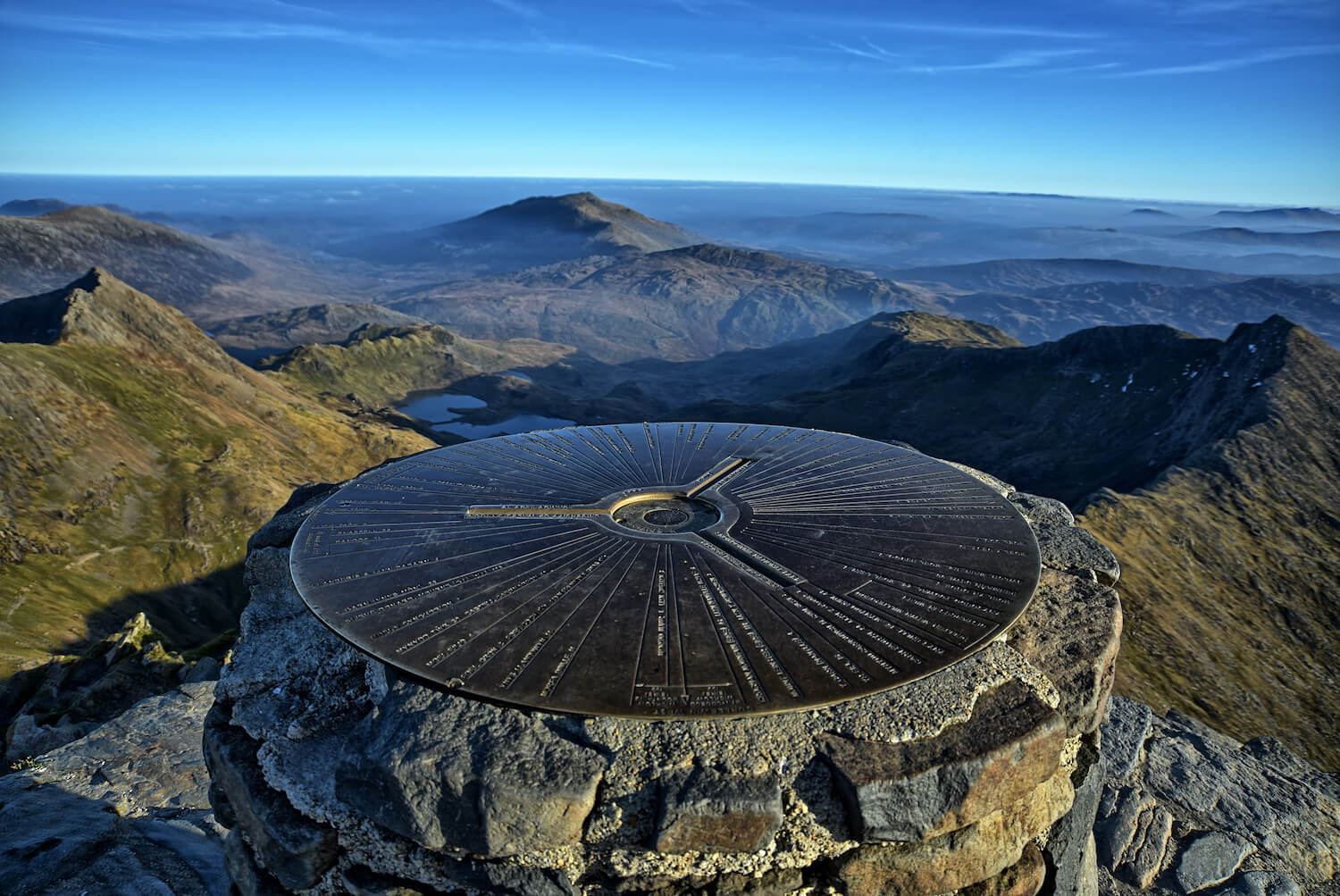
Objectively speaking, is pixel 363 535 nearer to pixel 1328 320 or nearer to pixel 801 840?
pixel 801 840

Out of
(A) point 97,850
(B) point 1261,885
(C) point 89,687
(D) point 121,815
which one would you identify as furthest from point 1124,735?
(C) point 89,687

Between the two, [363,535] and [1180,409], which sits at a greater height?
[363,535]

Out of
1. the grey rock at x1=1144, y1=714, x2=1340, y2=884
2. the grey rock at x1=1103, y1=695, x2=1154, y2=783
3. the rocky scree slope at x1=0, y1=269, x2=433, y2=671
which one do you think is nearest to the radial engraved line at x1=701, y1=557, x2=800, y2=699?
the grey rock at x1=1103, y1=695, x2=1154, y2=783

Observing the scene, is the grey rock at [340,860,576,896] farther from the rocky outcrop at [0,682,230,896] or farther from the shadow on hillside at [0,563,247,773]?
the shadow on hillside at [0,563,247,773]

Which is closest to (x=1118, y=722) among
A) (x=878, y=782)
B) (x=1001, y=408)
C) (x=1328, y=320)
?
(x=878, y=782)

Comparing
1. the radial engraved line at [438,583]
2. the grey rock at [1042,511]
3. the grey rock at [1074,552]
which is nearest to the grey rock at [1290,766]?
the grey rock at [1042,511]

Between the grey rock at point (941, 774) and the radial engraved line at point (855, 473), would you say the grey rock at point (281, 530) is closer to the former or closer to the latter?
the radial engraved line at point (855, 473)
